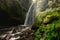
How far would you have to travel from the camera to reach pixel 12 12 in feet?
67.7

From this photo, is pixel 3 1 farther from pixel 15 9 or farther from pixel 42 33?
pixel 42 33

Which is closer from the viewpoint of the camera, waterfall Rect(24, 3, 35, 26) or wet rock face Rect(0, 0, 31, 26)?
wet rock face Rect(0, 0, 31, 26)

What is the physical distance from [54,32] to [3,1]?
13.3m


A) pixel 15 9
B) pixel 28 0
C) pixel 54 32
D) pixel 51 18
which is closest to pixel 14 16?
pixel 15 9

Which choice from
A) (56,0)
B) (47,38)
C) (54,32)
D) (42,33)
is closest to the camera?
(54,32)

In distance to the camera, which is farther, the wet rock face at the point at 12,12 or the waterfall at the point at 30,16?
the waterfall at the point at 30,16

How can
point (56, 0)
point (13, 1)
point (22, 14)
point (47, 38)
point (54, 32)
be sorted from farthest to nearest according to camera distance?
point (22, 14), point (13, 1), point (56, 0), point (47, 38), point (54, 32)

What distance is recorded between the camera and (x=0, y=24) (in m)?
20.1

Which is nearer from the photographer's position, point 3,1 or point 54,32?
point 54,32

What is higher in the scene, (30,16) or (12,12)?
(12,12)

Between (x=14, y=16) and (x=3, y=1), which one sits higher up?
(x=3, y=1)

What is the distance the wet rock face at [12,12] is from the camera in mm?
19672

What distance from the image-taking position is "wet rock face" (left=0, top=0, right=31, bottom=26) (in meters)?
19.7

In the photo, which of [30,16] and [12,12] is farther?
[30,16]
